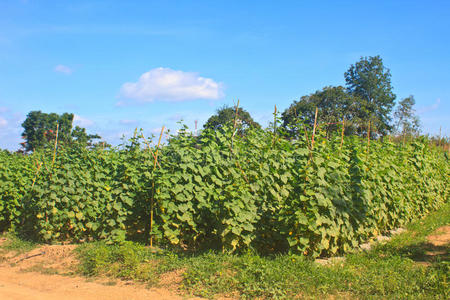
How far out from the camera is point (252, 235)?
18.3 ft

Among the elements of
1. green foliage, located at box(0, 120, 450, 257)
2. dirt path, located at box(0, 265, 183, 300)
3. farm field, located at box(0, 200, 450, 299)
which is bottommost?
dirt path, located at box(0, 265, 183, 300)

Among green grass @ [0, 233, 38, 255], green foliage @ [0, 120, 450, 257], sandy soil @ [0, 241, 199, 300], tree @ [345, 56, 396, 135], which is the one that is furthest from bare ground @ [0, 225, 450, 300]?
tree @ [345, 56, 396, 135]

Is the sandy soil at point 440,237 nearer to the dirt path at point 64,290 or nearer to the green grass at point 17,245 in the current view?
the dirt path at point 64,290

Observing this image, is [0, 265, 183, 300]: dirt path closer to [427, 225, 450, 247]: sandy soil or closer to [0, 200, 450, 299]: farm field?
[0, 200, 450, 299]: farm field

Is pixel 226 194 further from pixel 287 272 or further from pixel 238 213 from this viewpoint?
pixel 287 272

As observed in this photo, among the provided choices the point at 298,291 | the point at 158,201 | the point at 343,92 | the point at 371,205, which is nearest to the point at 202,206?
the point at 158,201

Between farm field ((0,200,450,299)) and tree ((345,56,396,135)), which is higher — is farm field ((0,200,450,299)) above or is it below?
below

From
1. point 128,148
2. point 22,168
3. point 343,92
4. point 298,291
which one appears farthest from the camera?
point 343,92

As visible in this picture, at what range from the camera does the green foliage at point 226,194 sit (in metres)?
5.46

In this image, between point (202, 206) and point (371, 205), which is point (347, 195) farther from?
point (202, 206)

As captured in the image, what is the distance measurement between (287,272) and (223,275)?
87cm

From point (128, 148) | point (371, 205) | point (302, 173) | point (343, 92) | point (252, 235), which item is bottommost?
point (252, 235)

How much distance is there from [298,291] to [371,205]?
244 centimetres

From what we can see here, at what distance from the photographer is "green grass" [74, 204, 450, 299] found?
459 centimetres
